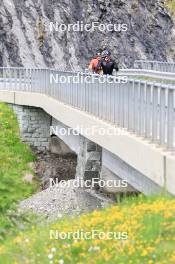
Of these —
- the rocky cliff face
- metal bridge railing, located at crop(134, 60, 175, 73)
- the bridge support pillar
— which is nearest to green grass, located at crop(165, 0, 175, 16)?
the rocky cliff face

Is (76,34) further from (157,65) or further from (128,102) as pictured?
(128,102)

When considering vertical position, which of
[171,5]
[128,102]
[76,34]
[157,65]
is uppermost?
[171,5]

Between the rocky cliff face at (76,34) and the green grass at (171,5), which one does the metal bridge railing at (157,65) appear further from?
the green grass at (171,5)

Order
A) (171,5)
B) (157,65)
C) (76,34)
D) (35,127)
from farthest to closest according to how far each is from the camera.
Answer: (171,5) → (76,34) → (157,65) → (35,127)

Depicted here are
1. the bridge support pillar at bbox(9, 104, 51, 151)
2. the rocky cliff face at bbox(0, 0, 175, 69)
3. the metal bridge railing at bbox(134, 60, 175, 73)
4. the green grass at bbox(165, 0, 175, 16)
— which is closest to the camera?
the bridge support pillar at bbox(9, 104, 51, 151)

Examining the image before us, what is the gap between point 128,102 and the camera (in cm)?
1507

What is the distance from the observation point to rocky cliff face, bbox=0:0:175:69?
50.3 m

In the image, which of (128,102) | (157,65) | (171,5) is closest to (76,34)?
(157,65)

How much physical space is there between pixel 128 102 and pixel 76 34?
3801cm

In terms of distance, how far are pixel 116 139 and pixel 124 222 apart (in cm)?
523

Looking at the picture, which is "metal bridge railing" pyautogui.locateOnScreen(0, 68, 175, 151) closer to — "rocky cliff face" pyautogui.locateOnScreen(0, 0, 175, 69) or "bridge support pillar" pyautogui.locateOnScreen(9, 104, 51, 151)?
"bridge support pillar" pyautogui.locateOnScreen(9, 104, 51, 151)

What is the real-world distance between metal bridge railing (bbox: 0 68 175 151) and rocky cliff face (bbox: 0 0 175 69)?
22.1 m

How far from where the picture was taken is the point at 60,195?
2386 cm

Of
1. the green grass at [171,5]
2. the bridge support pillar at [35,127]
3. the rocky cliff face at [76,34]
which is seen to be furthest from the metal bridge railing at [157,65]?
the green grass at [171,5]
